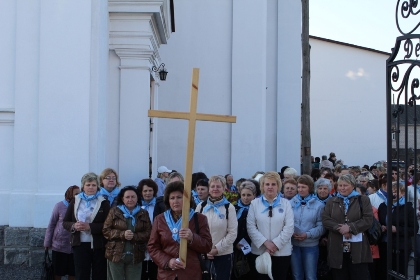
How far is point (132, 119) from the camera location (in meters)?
11.0

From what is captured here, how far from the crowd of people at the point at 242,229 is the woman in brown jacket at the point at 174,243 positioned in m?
0.68

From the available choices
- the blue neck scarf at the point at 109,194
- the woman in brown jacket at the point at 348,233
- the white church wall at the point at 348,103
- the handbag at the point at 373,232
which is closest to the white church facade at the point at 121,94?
the blue neck scarf at the point at 109,194

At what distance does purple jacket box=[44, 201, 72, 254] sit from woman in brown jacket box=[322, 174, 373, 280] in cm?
324

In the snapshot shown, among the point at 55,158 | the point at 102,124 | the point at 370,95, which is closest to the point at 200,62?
the point at 102,124

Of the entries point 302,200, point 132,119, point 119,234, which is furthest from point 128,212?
point 132,119

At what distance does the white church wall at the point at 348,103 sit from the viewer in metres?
35.8

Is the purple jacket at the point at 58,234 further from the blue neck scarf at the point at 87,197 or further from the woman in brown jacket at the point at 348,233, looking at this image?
the woman in brown jacket at the point at 348,233

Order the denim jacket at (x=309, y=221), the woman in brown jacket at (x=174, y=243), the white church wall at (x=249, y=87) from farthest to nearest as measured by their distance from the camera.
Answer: the white church wall at (x=249, y=87), the denim jacket at (x=309, y=221), the woman in brown jacket at (x=174, y=243)

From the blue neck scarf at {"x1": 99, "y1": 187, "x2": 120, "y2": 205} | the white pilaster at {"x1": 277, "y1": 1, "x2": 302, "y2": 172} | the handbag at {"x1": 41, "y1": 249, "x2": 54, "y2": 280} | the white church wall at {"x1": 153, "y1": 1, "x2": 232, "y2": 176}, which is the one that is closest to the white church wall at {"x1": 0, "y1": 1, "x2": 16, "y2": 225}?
the handbag at {"x1": 41, "y1": 249, "x2": 54, "y2": 280}

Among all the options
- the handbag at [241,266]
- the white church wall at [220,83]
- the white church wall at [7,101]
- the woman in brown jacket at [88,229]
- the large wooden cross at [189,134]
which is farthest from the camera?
the white church wall at [220,83]

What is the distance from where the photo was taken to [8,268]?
8.69 meters

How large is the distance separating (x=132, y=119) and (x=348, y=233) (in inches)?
202

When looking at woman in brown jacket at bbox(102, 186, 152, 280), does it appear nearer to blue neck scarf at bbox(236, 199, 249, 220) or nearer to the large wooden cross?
blue neck scarf at bbox(236, 199, 249, 220)

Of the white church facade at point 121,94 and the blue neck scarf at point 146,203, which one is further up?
the white church facade at point 121,94
